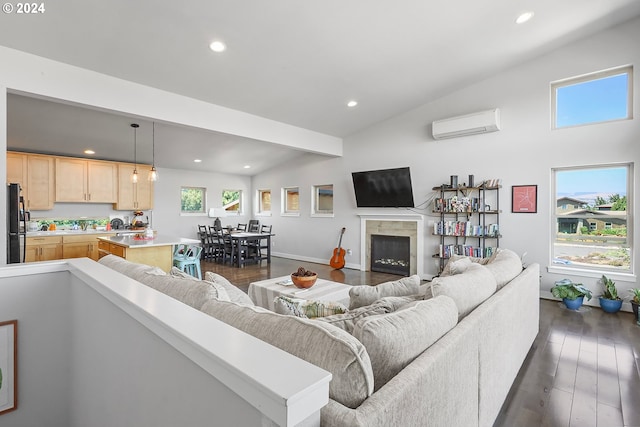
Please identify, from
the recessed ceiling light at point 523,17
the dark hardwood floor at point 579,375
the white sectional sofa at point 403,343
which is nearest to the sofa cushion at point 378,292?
the white sectional sofa at point 403,343

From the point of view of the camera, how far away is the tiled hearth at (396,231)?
5.79 metres

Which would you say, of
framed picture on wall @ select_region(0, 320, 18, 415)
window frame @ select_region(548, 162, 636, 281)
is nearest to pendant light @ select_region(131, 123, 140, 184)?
framed picture on wall @ select_region(0, 320, 18, 415)

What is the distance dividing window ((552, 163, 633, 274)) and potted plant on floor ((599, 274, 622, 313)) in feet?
0.62

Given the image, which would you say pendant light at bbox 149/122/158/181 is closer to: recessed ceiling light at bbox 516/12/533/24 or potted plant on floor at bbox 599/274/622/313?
recessed ceiling light at bbox 516/12/533/24

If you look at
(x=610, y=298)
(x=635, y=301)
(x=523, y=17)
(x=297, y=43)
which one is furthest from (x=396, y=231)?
(x=297, y=43)

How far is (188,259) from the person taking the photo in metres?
4.86

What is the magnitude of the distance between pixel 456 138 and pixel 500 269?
11.6ft

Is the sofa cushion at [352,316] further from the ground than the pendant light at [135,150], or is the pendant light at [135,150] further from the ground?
the pendant light at [135,150]

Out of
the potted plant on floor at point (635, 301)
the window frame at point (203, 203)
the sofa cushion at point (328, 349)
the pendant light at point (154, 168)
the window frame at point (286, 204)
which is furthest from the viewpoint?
the window frame at point (286, 204)

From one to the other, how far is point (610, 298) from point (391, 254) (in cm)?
327

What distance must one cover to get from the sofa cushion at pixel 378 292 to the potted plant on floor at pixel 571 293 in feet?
10.7

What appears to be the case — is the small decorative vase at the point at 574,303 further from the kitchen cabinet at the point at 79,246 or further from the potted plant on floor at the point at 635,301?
the kitchen cabinet at the point at 79,246

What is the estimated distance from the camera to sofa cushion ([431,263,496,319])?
1.70m

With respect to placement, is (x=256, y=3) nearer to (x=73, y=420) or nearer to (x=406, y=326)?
(x=406, y=326)
